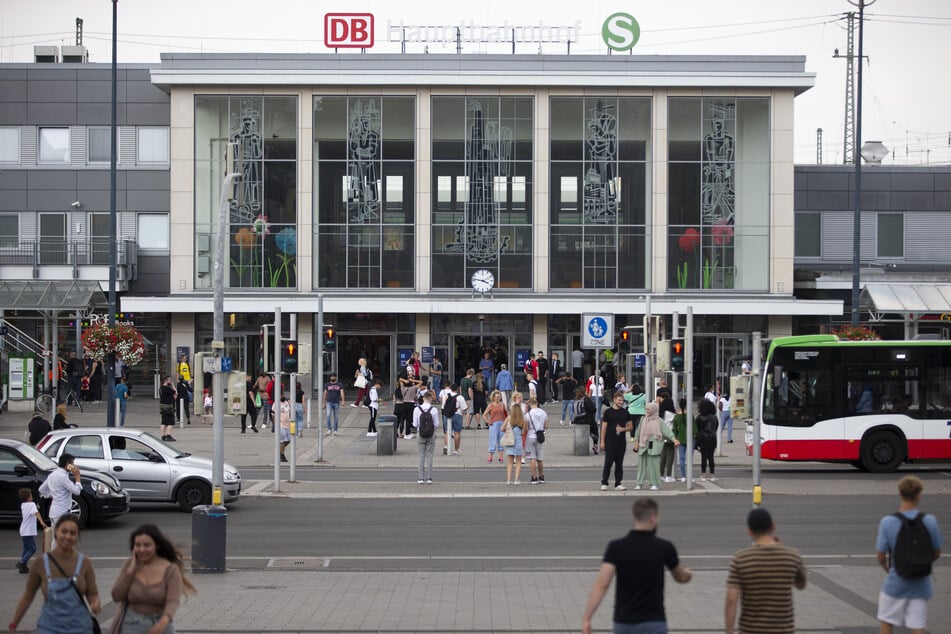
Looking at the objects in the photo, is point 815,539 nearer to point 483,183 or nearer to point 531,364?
point 531,364

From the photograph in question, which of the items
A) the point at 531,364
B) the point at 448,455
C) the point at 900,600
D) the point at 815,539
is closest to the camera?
the point at 900,600

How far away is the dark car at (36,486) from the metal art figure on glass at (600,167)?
33.0 m

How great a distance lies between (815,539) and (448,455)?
1537 cm

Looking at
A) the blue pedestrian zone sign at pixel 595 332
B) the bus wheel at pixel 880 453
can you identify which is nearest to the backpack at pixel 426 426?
the bus wheel at pixel 880 453

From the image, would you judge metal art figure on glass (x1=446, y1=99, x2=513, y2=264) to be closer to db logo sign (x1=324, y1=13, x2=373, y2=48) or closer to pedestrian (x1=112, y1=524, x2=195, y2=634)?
db logo sign (x1=324, y1=13, x2=373, y2=48)

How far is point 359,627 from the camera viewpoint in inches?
465

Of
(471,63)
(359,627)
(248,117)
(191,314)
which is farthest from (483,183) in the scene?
(359,627)

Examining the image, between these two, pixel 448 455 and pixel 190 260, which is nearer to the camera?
pixel 448 455

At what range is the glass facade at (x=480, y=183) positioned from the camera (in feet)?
164

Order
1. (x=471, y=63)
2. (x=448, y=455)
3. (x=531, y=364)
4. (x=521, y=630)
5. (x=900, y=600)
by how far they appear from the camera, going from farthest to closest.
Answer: (x=471, y=63) → (x=531, y=364) → (x=448, y=455) → (x=521, y=630) → (x=900, y=600)

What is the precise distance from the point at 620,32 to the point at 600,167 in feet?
20.3

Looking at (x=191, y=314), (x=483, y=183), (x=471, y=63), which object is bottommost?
(x=191, y=314)

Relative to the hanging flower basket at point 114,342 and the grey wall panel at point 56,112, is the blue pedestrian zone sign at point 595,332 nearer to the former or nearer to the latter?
the hanging flower basket at point 114,342

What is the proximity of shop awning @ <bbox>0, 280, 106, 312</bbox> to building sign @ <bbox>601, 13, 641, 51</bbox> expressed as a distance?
23551 millimetres
